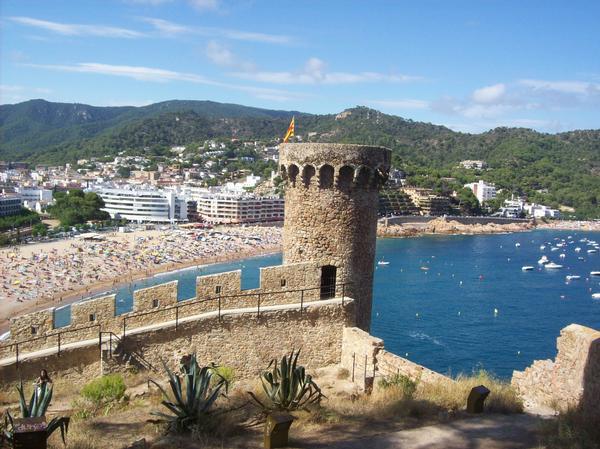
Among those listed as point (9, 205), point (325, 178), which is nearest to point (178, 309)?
point (325, 178)

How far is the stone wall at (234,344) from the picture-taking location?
27.5ft

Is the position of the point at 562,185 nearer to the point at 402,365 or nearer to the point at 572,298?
the point at 572,298

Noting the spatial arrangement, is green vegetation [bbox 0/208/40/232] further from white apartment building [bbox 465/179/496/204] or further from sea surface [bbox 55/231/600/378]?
white apartment building [bbox 465/179/496/204]

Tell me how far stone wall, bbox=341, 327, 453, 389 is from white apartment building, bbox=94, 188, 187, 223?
92.1 m

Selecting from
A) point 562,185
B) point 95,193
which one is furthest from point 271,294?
point 562,185

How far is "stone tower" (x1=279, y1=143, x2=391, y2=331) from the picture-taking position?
1034 centimetres

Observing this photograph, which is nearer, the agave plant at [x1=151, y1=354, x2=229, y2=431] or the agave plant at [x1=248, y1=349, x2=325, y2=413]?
the agave plant at [x1=151, y1=354, x2=229, y2=431]

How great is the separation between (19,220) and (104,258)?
94.4 ft

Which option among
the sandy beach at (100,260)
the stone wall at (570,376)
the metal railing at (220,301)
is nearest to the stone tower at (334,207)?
the metal railing at (220,301)

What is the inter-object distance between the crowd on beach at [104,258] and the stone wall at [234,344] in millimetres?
38662

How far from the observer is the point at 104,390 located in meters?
7.88

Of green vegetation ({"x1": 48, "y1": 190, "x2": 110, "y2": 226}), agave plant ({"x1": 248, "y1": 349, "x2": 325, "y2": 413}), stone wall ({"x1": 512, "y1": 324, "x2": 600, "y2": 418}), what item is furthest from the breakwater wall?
agave plant ({"x1": 248, "y1": 349, "x2": 325, "y2": 413})

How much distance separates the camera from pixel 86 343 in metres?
8.59

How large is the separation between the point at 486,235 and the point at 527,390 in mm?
104582
